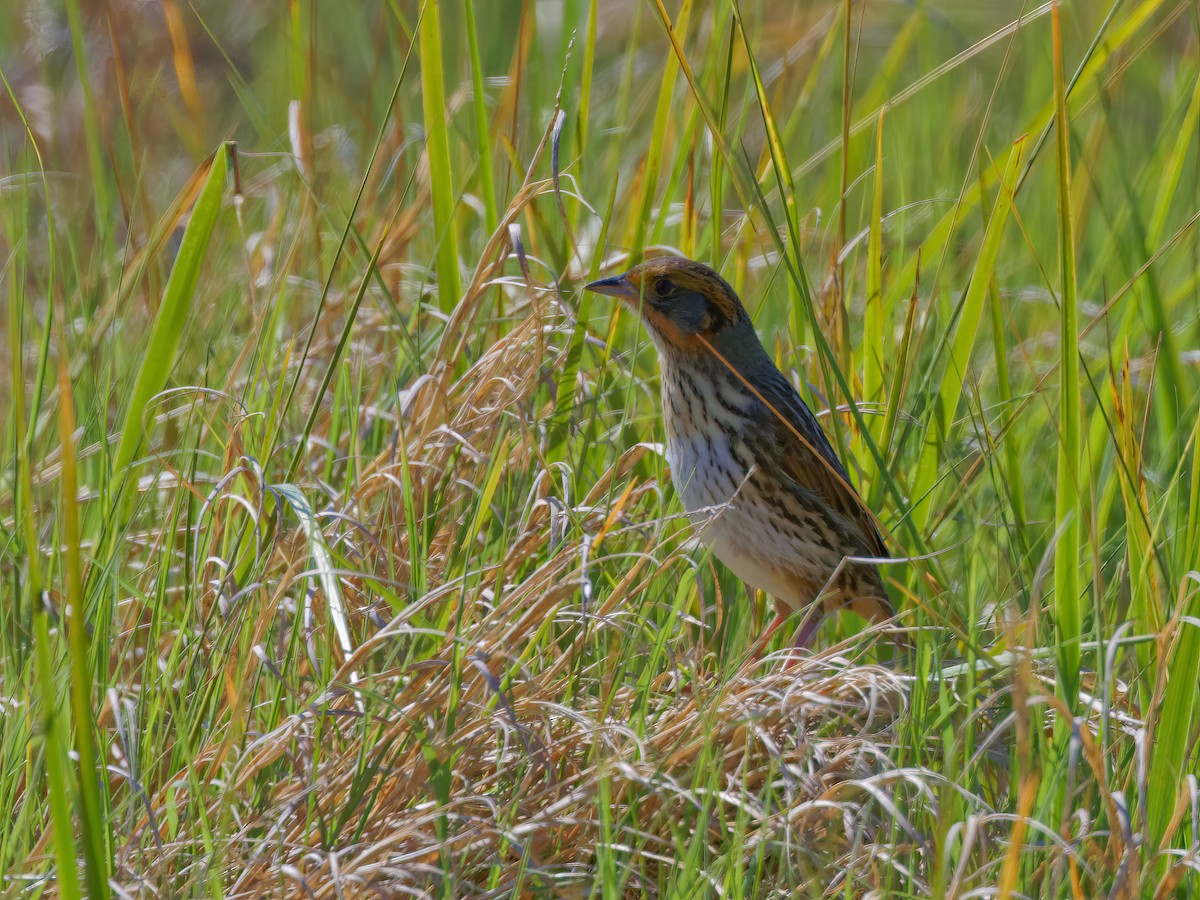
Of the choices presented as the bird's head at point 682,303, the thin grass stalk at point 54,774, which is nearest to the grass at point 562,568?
the thin grass stalk at point 54,774

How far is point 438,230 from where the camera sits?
12.6ft

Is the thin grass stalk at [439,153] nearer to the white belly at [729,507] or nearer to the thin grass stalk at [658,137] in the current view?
the thin grass stalk at [658,137]

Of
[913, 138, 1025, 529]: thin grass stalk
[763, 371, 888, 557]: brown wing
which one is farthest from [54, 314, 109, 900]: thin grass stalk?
[763, 371, 888, 557]: brown wing

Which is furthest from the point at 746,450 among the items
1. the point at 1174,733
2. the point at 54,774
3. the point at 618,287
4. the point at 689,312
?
the point at 54,774

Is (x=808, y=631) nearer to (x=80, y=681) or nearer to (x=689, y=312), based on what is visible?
(x=689, y=312)

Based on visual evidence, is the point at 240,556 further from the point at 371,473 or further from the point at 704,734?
the point at 704,734

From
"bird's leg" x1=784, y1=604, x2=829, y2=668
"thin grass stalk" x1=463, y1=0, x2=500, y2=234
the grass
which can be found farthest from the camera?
"thin grass stalk" x1=463, y1=0, x2=500, y2=234

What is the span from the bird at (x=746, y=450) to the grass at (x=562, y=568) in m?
0.12

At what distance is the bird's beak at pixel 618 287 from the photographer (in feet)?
11.8

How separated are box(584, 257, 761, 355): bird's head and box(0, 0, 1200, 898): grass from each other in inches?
4.5

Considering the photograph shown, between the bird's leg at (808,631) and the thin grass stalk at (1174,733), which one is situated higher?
the thin grass stalk at (1174,733)

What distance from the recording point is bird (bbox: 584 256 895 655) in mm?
3562

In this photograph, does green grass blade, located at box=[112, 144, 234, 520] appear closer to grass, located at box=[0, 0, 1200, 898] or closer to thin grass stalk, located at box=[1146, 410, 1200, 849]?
grass, located at box=[0, 0, 1200, 898]

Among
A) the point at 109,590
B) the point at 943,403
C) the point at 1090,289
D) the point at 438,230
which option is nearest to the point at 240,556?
the point at 109,590
